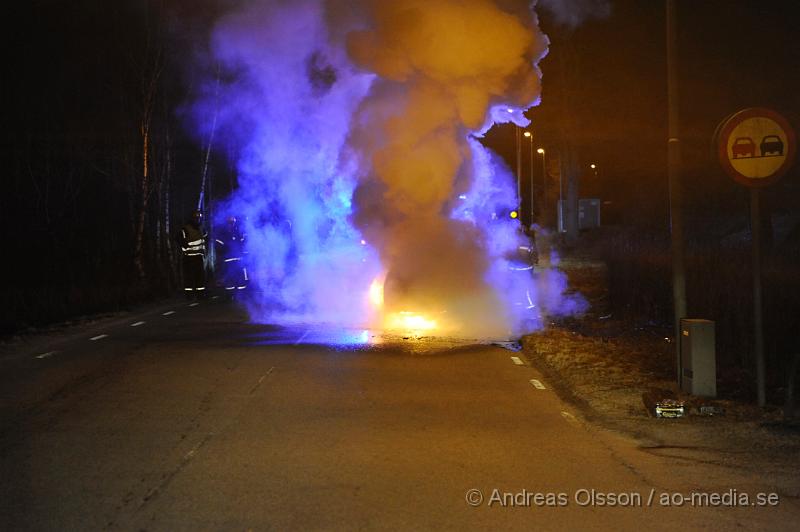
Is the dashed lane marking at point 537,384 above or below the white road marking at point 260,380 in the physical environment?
below

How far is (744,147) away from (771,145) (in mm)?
265

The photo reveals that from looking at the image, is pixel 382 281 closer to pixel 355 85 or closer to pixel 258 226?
pixel 355 85

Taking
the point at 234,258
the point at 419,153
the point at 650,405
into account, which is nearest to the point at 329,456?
the point at 650,405

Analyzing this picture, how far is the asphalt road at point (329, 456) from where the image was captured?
17.6 feet

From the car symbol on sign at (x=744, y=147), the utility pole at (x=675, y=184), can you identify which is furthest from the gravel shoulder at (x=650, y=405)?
the car symbol on sign at (x=744, y=147)

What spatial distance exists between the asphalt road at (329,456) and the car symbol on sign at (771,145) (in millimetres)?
3491

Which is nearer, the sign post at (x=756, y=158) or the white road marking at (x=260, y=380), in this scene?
the sign post at (x=756, y=158)

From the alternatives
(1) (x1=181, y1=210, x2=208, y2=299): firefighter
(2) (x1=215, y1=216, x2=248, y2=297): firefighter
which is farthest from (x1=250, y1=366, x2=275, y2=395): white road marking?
(2) (x1=215, y1=216, x2=248, y2=297): firefighter

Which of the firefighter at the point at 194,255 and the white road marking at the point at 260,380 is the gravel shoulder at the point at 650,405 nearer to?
the white road marking at the point at 260,380

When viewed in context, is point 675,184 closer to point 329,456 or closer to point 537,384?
point 537,384

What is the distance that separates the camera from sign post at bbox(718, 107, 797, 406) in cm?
844

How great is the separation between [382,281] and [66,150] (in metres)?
22.0

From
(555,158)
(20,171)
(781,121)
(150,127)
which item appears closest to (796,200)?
(555,158)

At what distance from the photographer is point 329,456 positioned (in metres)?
6.79
